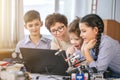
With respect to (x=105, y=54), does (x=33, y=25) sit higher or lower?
higher

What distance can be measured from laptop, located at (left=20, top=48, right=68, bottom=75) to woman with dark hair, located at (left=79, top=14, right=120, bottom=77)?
248 mm

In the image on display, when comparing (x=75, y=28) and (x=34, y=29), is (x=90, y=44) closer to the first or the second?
(x=75, y=28)

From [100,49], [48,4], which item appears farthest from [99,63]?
[48,4]

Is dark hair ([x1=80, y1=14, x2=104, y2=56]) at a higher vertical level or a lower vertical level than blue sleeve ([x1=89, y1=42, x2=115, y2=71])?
higher

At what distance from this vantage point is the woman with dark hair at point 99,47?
5.28ft

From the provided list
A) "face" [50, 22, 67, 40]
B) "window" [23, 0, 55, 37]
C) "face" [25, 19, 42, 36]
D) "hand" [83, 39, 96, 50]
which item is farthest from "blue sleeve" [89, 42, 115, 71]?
"window" [23, 0, 55, 37]

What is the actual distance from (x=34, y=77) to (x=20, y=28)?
1588 millimetres

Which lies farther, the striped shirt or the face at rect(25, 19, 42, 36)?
the face at rect(25, 19, 42, 36)

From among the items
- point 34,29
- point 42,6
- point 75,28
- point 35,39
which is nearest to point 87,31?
point 75,28

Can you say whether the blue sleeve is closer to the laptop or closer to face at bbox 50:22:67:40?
the laptop

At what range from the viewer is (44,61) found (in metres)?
1.57

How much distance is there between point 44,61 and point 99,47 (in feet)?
1.47

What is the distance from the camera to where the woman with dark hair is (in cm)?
161

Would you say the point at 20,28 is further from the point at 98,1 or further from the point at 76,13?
the point at 98,1
